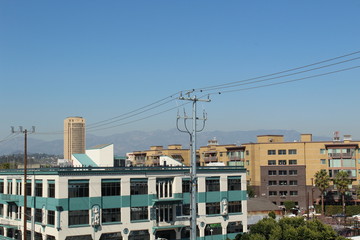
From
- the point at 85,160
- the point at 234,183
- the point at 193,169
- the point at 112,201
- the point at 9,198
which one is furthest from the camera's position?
the point at 234,183

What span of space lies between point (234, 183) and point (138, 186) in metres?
16.6

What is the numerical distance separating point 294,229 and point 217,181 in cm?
1671

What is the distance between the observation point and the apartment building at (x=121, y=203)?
61312 millimetres

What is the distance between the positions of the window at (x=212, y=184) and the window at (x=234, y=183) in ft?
7.56

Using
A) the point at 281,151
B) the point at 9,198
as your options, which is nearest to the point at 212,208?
the point at 9,198

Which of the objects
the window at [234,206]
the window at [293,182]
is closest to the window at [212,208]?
the window at [234,206]

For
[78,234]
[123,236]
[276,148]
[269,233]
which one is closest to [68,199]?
[78,234]

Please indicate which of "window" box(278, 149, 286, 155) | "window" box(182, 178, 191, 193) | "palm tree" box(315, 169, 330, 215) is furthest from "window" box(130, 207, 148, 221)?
"window" box(278, 149, 286, 155)

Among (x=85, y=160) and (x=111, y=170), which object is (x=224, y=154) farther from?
(x=111, y=170)

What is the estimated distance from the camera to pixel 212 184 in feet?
239

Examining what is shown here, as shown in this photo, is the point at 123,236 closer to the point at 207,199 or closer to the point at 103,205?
the point at 103,205

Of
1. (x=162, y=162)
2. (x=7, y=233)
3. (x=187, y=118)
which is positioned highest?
(x=187, y=118)

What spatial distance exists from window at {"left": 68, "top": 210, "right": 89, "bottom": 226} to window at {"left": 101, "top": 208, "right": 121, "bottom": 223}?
2198 millimetres

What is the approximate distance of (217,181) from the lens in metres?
73.3
